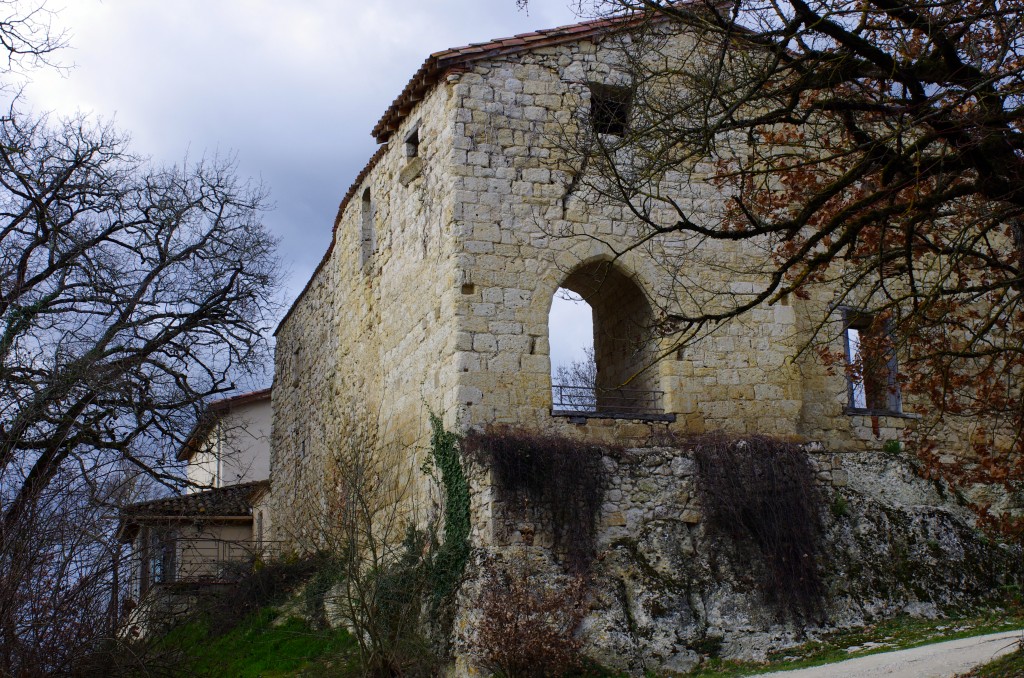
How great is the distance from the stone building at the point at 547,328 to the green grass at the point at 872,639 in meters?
0.49

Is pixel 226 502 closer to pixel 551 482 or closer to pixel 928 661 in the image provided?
pixel 551 482

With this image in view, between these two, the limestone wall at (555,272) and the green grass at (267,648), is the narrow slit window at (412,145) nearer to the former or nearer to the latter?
the limestone wall at (555,272)

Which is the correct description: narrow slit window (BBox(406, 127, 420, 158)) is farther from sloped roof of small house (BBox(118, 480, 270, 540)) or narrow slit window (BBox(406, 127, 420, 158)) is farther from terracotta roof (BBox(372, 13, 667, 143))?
sloped roof of small house (BBox(118, 480, 270, 540))

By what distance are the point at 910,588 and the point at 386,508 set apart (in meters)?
6.21

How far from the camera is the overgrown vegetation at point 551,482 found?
37.4 ft

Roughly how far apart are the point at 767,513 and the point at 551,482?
245 cm

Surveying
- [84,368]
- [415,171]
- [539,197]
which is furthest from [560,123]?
[84,368]

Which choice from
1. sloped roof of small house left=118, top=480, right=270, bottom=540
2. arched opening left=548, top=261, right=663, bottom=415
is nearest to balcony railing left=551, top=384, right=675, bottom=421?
arched opening left=548, top=261, right=663, bottom=415

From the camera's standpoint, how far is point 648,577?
11.3 metres

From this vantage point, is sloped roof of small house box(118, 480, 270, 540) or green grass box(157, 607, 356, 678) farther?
sloped roof of small house box(118, 480, 270, 540)

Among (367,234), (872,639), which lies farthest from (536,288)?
(872,639)

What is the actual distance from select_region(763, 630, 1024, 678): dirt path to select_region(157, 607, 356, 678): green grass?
16.5 ft

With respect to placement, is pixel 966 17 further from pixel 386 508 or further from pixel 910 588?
pixel 386 508

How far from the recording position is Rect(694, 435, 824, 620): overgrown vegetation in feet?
38.0
